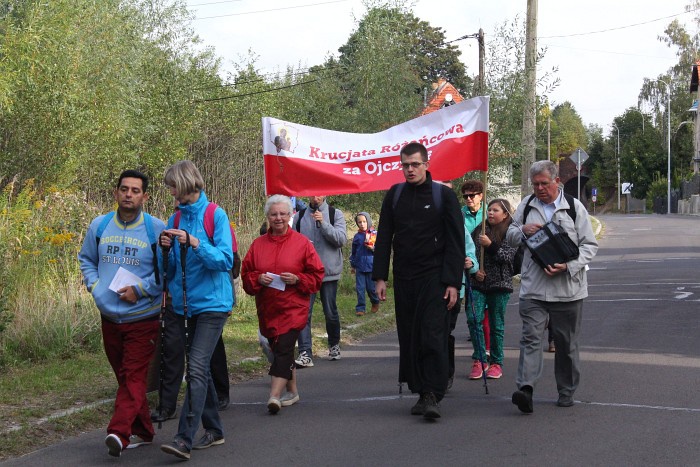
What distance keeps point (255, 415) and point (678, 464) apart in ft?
11.1

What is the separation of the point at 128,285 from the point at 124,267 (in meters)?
0.14

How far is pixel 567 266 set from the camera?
27.3ft

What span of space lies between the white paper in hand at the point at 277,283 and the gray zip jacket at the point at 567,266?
6.14ft

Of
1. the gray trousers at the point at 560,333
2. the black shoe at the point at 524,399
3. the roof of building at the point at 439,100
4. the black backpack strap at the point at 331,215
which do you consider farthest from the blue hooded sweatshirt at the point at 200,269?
the roof of building at the point at 439,100

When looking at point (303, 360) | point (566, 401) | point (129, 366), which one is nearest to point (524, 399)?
point (566, 401)

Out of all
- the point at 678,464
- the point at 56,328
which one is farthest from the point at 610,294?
the point at 678,464

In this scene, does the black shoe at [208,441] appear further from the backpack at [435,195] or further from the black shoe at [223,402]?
the backpack at [435,195]

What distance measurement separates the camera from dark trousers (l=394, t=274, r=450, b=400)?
8.14 m

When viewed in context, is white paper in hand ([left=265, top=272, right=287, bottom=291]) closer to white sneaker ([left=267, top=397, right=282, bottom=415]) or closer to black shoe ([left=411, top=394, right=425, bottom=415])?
white sneaker ([left=267, top=397, right=282, bottom=415])

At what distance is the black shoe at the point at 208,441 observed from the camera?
23.7ft

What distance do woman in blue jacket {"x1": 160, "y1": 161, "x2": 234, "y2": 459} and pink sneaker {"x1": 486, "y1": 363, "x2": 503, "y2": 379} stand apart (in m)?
3.69

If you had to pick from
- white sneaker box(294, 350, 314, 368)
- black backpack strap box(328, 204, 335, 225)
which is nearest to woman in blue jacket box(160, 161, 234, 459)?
white sneaker box(294, 350, 314, 368)

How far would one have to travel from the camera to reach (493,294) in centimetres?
1016

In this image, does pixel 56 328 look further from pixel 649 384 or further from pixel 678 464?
pixel 678 464
